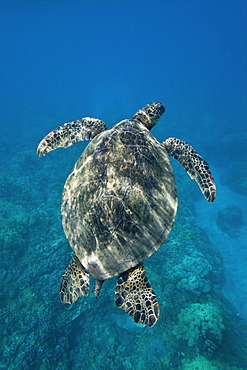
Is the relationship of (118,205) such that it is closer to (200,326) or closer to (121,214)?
(121,214)

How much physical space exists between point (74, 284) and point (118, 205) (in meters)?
1.76

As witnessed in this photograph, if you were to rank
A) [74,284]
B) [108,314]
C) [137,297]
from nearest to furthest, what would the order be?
[137,297], [74,284], [108,314]

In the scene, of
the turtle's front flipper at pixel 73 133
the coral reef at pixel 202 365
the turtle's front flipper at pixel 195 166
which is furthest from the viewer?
the coral reef at pixel 202 365

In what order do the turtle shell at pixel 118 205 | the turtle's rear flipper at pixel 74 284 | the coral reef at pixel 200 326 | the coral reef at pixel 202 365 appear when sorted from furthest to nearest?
the coral reef at pixel 200 326 → the coral reef at pixel 202 365 → the turtle's rear flipper at pixel 74 284 → the turtle shell at pixel 118 205

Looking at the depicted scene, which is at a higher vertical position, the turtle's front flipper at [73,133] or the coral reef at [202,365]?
the turtle's front flipper at [73,133]

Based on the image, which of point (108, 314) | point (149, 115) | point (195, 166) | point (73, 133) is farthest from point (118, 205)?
point (108, 314)

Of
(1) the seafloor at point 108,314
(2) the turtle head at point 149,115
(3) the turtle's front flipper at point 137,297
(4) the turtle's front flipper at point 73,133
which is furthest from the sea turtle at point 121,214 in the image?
(1) the seafloor at point 108,314

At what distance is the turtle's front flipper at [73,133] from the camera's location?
500cm

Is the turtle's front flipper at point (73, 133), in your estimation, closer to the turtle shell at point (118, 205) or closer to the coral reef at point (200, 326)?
the turtle shell at point (118, 205)

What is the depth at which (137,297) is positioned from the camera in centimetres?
332

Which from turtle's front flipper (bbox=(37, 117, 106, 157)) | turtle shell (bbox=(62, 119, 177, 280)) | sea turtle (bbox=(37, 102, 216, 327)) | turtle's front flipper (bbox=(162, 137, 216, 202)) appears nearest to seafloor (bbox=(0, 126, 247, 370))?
sea turtle (bbox=(37, 102, 216, 327))

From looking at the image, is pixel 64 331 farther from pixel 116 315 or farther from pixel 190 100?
pixel 190 100

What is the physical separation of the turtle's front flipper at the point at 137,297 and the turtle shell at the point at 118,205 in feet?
1.26

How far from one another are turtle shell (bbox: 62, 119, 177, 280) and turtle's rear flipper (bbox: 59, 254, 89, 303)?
51 cm
